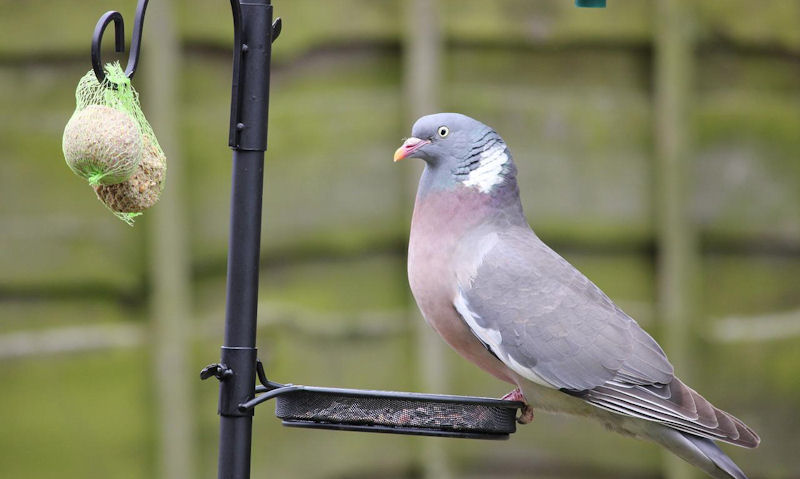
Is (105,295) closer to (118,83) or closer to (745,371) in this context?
(118,83)

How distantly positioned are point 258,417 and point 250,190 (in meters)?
1.43

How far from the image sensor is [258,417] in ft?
11.3

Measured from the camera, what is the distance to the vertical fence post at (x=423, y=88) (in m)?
3.41

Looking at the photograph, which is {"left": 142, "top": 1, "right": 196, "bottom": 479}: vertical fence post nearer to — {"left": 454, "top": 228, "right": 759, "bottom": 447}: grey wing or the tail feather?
{"left": 454, "top": 228, "right": 759, "bottom": 447}: grey wing

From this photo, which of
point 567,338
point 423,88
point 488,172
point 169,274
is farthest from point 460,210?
point 169,274

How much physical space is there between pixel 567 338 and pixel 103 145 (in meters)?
1.07

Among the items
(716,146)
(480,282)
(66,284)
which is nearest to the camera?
(480,282)

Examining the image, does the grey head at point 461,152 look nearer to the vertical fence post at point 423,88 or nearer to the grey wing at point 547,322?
the grey wing at point 547,322

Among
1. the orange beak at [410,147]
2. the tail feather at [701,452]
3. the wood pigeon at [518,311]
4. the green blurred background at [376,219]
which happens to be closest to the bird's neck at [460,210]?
the wood pigeon at [518,311]

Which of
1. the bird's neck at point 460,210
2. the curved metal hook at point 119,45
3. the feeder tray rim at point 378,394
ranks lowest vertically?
the feeder tray rim at point 378,394

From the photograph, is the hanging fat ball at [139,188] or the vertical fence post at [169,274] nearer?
the hanging fat ball at [139,188]

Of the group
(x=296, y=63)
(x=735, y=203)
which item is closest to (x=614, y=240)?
(x=735, y=203)

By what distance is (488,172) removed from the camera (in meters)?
2.56

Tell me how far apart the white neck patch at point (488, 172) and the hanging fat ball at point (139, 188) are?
2.21 ft
